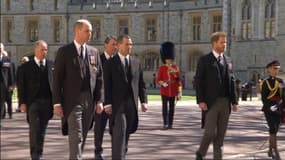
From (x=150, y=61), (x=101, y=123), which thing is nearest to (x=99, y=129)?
(x=101, y=123)

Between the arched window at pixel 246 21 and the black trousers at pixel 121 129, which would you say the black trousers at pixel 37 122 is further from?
the arched window at pixel 246 21

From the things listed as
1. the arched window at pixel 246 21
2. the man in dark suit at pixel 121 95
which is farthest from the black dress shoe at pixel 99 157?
the arched window at pixel 246 21

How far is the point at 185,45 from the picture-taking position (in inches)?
1802

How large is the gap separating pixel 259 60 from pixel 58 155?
94.9 ft

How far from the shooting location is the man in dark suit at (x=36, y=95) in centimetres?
742

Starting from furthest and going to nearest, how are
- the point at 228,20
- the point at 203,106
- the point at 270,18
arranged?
the point at 228,20 → the point at 270,18 → the point at 203,106

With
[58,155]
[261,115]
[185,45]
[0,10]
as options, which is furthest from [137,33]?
[58,155]

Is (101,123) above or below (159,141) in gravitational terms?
above

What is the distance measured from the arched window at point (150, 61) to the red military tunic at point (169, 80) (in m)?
34.3

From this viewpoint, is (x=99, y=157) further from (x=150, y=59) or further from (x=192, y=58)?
(x=150, y=59)

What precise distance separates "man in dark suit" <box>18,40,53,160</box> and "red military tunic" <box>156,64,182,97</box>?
5246 millimetres

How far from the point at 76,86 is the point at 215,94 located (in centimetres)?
201

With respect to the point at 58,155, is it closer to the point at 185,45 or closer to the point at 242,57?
the point at 242,57

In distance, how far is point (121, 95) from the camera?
711 centimetres
